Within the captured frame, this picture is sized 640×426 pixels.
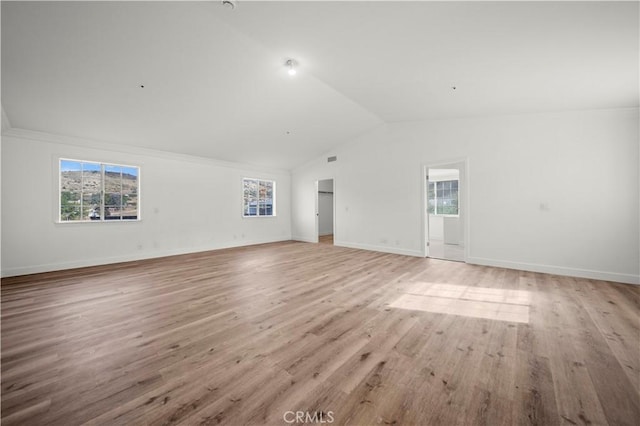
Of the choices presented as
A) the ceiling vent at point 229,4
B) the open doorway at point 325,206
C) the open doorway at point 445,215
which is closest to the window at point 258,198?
the open doorway at point 325,206

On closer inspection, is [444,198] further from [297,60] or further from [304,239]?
[297,60]

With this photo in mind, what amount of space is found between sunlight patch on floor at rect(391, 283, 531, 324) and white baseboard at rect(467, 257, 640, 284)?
1.49 meters

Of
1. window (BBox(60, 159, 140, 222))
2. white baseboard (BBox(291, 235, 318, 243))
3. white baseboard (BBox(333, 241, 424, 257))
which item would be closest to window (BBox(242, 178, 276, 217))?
white baseboard (BBox(291, 235, 318, 243))

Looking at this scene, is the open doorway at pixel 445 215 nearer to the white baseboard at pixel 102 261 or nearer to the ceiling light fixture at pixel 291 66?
the ceiling light fixture at pixel 291 66

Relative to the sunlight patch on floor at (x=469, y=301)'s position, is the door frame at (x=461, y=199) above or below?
above

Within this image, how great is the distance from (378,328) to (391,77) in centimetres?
353

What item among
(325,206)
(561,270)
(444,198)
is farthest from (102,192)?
(444,198)

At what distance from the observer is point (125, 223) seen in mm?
5742

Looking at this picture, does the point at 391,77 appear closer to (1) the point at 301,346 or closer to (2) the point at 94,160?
(1) the point at 301,346

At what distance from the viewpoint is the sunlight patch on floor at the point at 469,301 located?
2865 millimetres

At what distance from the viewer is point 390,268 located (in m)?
4.96

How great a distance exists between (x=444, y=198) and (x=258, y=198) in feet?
21.2

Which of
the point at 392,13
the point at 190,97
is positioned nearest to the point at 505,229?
the point at 392,13

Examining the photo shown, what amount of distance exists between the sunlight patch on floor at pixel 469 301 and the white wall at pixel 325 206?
288 inches
